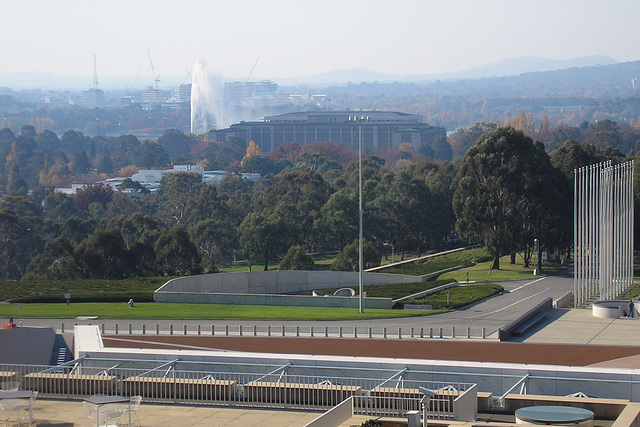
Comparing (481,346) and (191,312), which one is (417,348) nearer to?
(481,346)

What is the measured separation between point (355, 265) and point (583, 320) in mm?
35305

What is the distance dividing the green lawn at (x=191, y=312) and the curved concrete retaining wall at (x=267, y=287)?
141 cm

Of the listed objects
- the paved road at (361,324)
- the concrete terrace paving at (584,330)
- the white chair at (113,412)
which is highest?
the white chair at (113,412)

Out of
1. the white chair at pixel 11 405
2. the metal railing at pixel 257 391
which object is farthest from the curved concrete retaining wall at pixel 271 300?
the white chair at pixel 11 405

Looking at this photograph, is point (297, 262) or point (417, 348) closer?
point (417, 348)

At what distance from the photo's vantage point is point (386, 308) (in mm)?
48062

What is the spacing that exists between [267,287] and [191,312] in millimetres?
13195

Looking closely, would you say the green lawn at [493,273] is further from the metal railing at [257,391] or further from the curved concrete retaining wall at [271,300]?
the metal railing at [257,391]

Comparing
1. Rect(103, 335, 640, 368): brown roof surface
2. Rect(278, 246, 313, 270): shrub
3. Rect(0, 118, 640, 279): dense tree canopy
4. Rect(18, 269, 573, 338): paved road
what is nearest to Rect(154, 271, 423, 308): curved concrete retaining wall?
Rect(18, 269, 573, 338): paved road

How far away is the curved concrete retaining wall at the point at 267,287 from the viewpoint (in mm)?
49625

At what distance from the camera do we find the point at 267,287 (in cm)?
5891

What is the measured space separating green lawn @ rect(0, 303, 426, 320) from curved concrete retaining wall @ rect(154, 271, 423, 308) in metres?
1.41

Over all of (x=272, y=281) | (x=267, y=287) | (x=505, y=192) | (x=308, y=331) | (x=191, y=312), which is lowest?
(x=267, y=287)

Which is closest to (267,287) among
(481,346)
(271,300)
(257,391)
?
(271,300)
